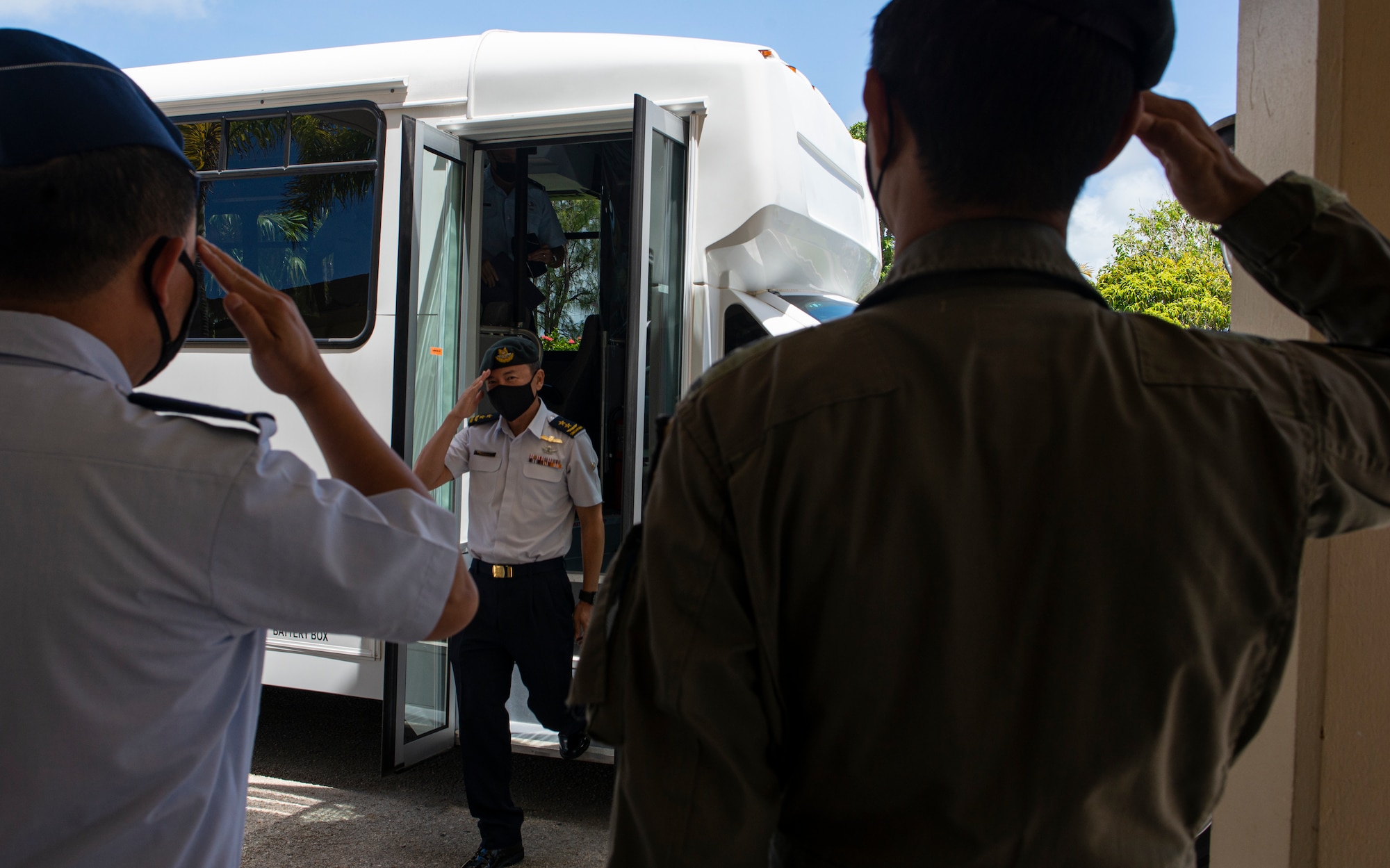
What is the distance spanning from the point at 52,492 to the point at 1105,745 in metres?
1.07

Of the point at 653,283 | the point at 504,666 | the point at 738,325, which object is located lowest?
the point at 504,666

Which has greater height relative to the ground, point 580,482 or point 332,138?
point 332,138

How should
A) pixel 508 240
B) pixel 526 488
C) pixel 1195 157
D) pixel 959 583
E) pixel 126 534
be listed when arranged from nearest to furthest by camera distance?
pixel 959 583, pixel 126 534, pixel 1195 157, pixel 526 488, pixel 508 240

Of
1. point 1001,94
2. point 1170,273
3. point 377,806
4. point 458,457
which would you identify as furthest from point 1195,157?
point 1170,273

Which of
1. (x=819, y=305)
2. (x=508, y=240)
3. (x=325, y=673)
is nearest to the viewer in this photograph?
(x=325, y=673)

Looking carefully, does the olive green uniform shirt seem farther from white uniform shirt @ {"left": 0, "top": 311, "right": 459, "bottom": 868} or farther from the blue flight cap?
the blue flight cap

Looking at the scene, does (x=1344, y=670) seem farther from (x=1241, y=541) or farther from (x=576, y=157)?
(x=576, y=157)

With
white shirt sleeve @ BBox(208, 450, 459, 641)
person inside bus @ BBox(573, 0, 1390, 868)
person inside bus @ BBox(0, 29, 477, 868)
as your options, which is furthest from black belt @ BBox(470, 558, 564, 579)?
person inside bus @ BBox(573, 0, 1390, 868)

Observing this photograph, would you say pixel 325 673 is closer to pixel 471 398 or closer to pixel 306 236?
pixel 471 398

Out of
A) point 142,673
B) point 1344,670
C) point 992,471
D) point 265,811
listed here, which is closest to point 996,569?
point 992,471

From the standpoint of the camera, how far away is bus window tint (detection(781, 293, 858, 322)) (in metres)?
4.63

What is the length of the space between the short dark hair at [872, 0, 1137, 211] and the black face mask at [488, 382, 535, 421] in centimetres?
331

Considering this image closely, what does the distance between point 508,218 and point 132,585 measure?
441cm

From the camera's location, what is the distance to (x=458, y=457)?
4.25 meters
